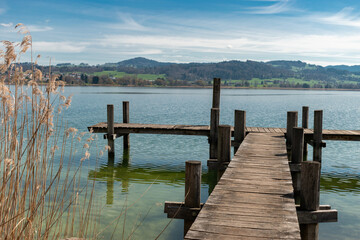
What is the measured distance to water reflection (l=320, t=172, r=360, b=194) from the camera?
10915mm

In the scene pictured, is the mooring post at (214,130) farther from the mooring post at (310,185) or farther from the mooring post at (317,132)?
the mooring post at (310,185)

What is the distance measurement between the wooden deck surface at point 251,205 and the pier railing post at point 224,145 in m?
0.56

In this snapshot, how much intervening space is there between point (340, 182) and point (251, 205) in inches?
322

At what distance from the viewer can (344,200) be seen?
991 cm

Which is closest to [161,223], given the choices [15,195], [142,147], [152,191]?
[152,191]

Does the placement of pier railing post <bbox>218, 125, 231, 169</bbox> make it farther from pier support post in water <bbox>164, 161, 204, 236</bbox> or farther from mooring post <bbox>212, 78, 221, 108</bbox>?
mooring post <bbox>212, 78, 221, 108</bbox>

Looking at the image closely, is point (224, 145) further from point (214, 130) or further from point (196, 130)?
point (196, 130)

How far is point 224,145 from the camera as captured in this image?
26.8ft

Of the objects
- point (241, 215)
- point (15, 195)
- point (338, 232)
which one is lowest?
point (338, 232)

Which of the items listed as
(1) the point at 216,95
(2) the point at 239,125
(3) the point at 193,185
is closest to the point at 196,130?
(1) the point at 216,95

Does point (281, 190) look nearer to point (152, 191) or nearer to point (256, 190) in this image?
point (256, 190)

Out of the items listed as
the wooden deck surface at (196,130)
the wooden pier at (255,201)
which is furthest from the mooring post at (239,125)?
the wooden deck surface at (196,130)

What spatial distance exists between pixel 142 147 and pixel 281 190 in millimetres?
13007

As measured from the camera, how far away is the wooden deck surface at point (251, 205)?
3875 millimetres
